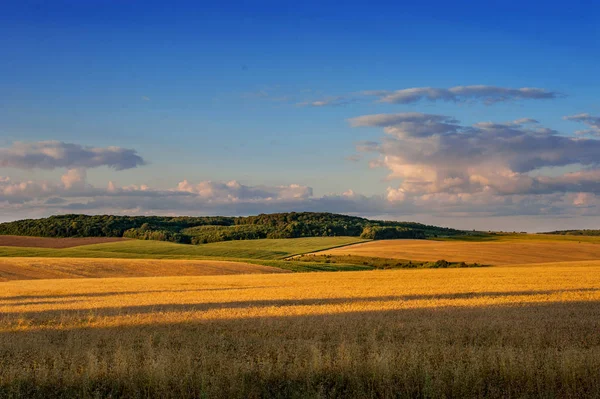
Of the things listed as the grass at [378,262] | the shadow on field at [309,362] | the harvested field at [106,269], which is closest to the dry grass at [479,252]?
the grass at [378,262]

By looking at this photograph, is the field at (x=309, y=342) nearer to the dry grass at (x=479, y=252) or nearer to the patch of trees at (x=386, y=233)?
the dry grass at (x=479, y=252)

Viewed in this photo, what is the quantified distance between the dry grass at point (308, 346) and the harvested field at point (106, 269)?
2571cm

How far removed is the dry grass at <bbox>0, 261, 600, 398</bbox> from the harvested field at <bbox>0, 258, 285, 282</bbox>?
2571 cm

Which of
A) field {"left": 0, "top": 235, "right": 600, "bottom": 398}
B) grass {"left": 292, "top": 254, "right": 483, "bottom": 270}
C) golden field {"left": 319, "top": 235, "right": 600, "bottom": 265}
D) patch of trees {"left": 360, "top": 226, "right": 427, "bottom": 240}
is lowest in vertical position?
grass {"left": 292, "top": 254, "right": 483, "bottom": 270}

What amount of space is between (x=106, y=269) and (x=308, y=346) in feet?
160

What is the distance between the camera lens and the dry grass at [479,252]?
75875 millimetres

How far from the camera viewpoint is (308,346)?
1441 centimetres

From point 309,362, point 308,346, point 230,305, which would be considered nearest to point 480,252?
point 230,305

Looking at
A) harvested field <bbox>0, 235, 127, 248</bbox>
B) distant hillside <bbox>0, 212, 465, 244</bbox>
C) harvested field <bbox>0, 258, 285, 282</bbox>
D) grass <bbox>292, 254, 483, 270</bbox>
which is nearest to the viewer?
harvested field <bbox>0, 258, 285, 282</bbox>

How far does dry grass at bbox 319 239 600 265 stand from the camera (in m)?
75.9

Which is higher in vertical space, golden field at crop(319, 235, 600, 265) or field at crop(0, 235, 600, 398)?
field at crop(0, 235, 600, 398)

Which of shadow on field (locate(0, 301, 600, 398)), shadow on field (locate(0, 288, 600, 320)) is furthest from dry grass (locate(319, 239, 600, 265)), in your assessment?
shadow on field (locate(0, 301, 600, 398))

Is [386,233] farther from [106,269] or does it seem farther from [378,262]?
[106,269]

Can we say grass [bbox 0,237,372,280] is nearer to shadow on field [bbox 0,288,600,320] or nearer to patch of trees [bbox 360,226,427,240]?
patch of trees [bbox 360,226,427,240]
